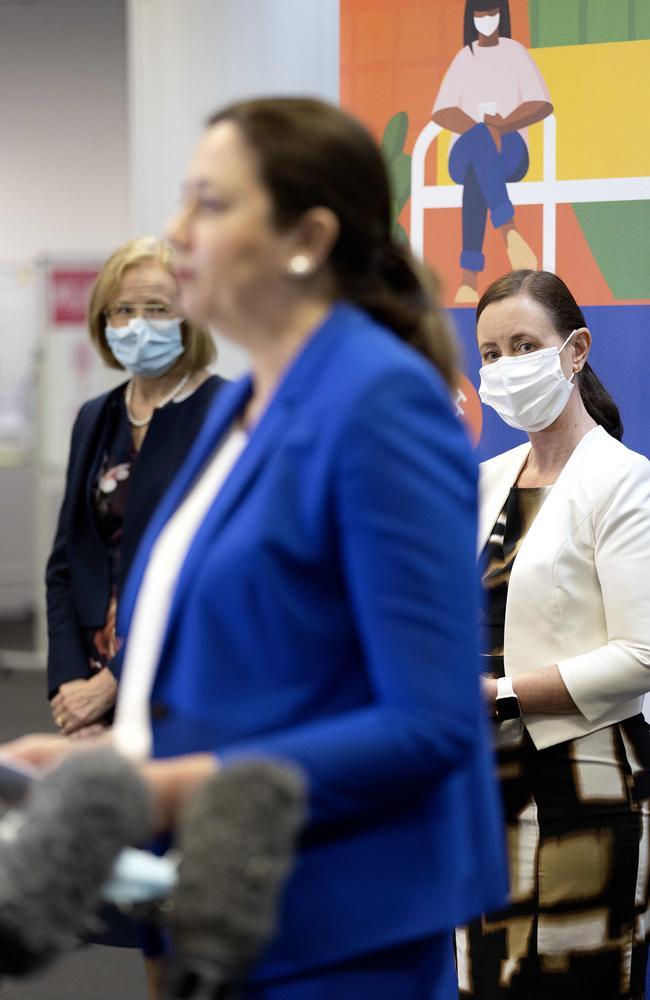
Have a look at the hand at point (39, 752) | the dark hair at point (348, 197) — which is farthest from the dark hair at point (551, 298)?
the hand at point (39, 752)

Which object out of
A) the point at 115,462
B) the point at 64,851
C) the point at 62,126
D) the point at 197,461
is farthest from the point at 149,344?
the point at 62,126

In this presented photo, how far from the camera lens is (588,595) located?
2.33 m

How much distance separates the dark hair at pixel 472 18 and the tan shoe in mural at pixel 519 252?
0.46 metres

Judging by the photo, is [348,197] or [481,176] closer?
[348,197]

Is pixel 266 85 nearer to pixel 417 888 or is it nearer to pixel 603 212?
pixel 603 212

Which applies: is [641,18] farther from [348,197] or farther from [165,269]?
[348,197]

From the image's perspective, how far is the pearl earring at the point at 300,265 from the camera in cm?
113

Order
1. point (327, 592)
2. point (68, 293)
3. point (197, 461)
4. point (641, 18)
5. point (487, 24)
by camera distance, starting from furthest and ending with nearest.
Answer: point (68, 293)
point (487, 24)
point (641, 18)
point (197, 461)
point (327, 592)

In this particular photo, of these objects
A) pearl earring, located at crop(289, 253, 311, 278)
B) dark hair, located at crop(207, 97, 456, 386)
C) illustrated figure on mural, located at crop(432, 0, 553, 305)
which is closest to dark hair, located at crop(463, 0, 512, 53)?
illustrated figure on mural, located at crop(432, 0, 553, 305)

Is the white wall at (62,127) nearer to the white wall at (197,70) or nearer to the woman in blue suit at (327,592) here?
the white wall at (197,70)

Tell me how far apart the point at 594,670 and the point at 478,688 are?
1231 mm

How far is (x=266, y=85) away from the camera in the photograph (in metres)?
3.61

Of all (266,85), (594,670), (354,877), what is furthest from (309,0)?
(354,877)

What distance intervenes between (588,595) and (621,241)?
1.08 metres
